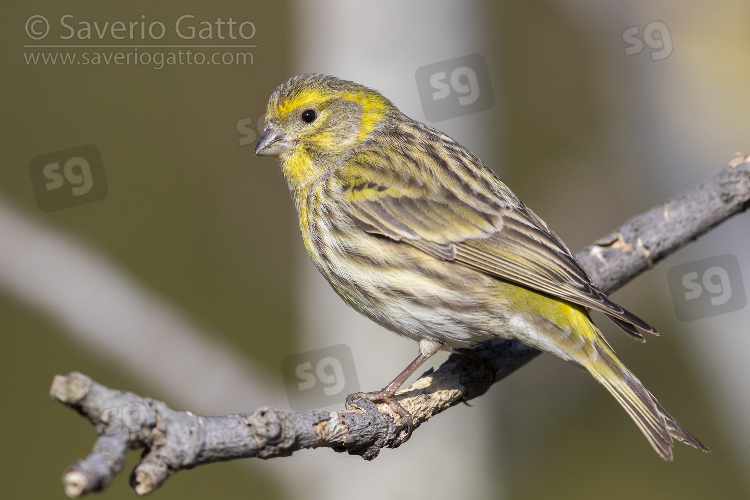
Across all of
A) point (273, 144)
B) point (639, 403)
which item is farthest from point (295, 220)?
point (639, 403)

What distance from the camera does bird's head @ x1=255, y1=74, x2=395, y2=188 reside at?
184 inches

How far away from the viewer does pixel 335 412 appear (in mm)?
3355

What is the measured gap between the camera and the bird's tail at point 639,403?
12.3 feet

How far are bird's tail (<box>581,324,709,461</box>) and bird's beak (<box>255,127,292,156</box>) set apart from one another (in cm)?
201

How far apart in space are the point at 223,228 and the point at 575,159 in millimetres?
3250

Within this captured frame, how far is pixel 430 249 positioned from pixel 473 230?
252 millimetres

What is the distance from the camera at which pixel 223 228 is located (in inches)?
302

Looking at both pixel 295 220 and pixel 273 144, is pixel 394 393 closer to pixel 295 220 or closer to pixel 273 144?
pixel 273 144

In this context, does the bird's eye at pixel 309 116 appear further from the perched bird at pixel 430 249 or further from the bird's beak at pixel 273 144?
the bird's beak at pixel 273 144

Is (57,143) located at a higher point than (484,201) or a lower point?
higher

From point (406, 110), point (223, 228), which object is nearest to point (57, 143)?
point (223, 228)

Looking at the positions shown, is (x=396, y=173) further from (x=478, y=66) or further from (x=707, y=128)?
(x=707, y=128)

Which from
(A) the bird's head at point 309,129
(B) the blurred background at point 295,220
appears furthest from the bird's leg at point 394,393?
(B) the blurred background at point 295,220

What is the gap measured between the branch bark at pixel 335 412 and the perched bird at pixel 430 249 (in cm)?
24
